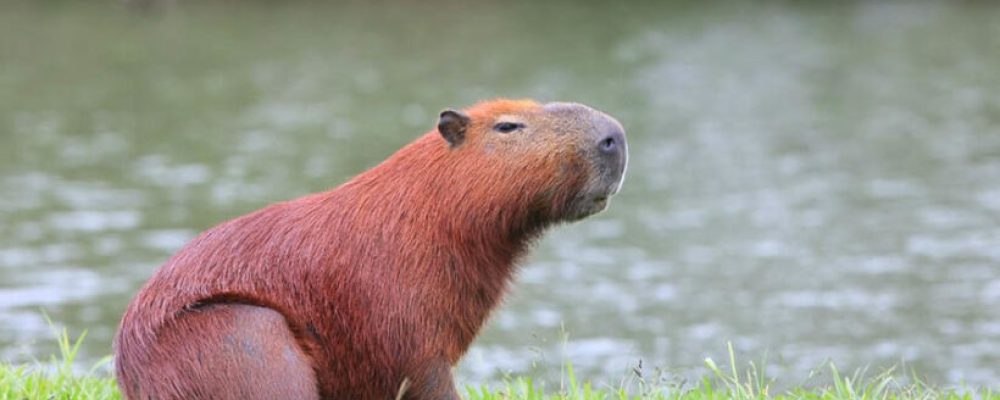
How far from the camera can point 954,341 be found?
585 inches

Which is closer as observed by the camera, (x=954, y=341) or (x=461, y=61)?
(x=954, y=341)

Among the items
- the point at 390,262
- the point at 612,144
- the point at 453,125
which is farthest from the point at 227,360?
the point at 612,144

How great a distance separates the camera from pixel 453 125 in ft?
16.3

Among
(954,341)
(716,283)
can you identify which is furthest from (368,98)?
(954,341)

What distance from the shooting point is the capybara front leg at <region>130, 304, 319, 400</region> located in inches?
177

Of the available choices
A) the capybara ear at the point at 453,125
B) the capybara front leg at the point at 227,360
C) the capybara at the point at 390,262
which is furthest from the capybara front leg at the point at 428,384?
the capybara ear at the point at 453,125

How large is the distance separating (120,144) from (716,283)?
11.6 meters

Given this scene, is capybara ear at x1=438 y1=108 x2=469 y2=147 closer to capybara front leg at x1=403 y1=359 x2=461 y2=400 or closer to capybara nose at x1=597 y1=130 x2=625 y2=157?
capybara nose at x1=597 y1=130 x2=625 y2=157

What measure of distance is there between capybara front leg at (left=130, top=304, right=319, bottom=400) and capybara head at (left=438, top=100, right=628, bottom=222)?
2.48ft

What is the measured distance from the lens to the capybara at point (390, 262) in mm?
4656

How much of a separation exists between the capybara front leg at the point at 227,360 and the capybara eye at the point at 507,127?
911mm

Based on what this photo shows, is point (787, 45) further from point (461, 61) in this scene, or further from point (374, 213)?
point (374, 213)

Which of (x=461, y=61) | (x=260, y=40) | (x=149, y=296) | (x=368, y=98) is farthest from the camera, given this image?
(x=260, y=40)

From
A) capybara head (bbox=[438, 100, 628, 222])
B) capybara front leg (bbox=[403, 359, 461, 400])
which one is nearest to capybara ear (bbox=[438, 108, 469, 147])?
capybara head (bbox=[438, 100, 628, 222])
